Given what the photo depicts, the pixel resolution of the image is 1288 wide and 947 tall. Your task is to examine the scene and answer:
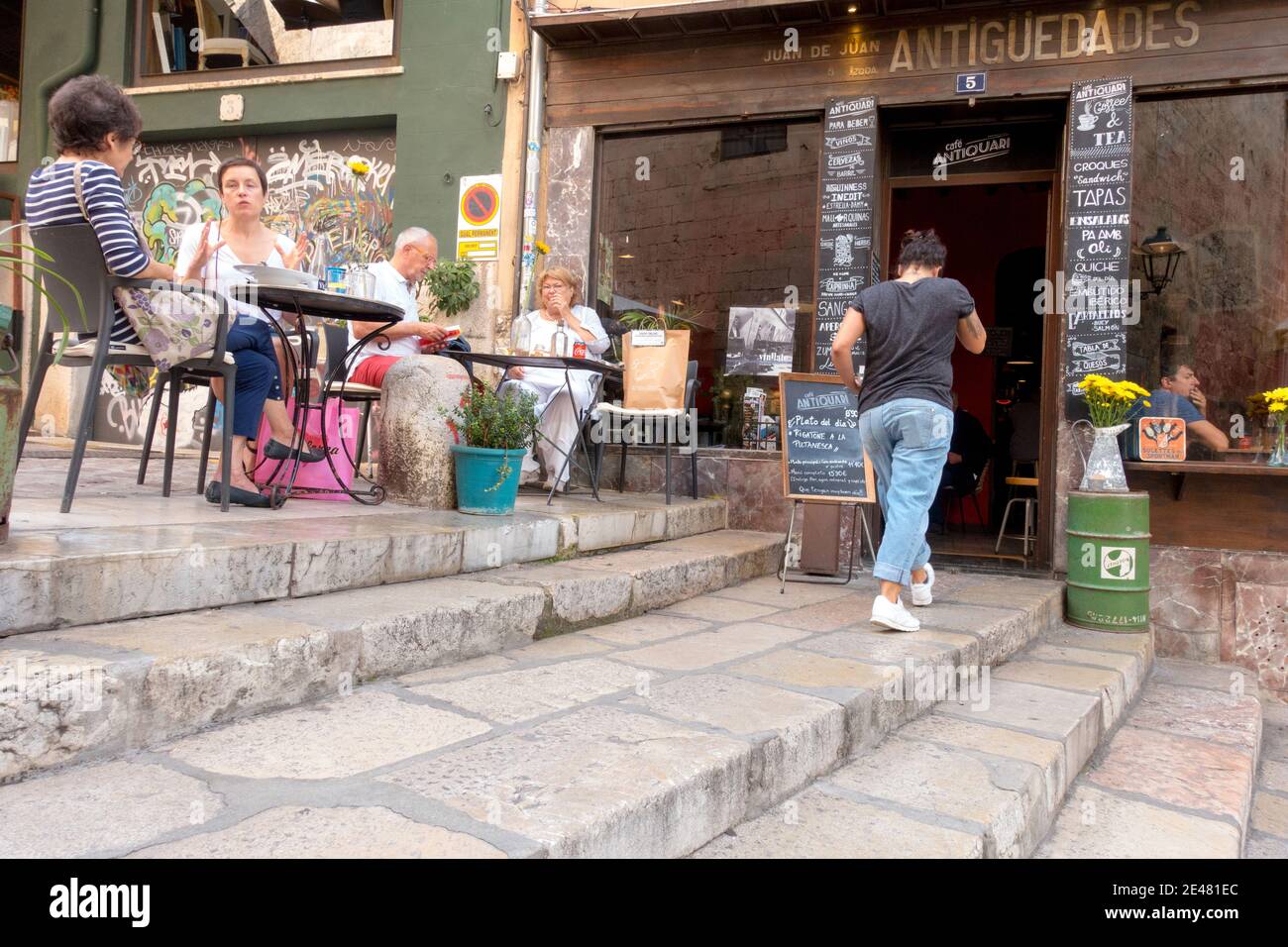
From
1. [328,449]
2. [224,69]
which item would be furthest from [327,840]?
[224,69]

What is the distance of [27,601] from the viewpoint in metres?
2.30

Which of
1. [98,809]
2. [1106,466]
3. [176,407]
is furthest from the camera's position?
[1106,466]

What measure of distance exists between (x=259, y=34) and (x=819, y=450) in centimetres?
663

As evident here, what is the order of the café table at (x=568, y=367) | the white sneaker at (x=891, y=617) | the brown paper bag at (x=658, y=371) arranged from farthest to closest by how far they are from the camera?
the brown paper bag at (x=658, y=371), the café table at (x=568, y=367), the white sneaker at (x=891, y=617)

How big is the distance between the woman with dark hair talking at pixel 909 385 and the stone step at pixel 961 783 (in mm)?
641

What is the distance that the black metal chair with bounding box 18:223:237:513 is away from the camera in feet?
10.7

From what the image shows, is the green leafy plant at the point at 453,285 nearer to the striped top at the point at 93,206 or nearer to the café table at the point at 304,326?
the café table at the point at 304,326

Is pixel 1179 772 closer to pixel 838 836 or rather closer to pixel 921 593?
pixel 921 593

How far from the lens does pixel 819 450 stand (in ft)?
17.1

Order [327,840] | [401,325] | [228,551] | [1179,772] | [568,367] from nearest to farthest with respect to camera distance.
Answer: [327,840]
[228,551]
[1179,772]
[401,325]
[568,367]

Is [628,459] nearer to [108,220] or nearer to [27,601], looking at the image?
[108,220]

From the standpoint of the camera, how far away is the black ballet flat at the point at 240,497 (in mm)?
3934

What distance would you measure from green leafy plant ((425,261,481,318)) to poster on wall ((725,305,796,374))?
6.73ft

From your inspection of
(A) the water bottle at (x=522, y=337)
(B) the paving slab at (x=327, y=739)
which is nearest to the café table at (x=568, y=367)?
(A) the water bottle at (x=522, y=337)
